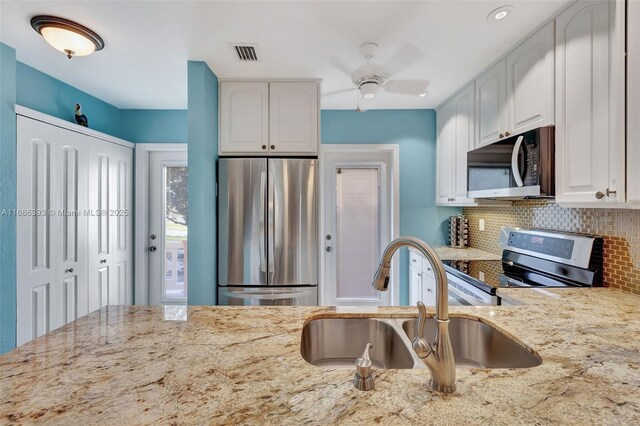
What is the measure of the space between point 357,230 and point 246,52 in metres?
2.09

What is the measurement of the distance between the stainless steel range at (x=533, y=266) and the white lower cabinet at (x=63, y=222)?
3135mm

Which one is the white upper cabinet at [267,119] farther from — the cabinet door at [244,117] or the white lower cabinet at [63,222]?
the white lower cabinet at [63,222]

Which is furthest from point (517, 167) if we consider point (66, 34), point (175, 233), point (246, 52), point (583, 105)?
point (175, 233)

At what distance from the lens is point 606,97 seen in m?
1.32

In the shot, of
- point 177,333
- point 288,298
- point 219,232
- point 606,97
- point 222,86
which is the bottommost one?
point 288,298

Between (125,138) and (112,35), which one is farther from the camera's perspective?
(125,138)

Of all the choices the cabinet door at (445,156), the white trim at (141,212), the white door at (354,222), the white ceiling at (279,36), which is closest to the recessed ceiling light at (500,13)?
the white ceiling at (279,36)

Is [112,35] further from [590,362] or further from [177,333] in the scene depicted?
[590,362]

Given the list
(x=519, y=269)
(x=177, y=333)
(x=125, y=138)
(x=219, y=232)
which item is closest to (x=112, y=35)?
(x=219, y=232)

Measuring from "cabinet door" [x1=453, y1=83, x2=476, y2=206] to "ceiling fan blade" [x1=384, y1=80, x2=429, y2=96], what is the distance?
76 cm

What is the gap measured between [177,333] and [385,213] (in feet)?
8.78

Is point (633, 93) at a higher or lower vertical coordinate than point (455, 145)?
lower

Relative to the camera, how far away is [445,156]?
9.87 ft

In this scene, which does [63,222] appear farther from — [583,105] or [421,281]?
[583,105]
